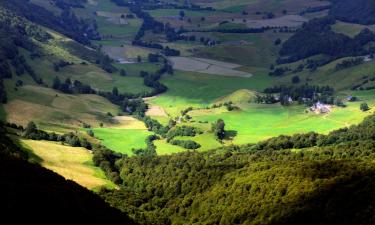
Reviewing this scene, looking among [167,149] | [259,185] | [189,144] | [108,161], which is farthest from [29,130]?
[259,185]

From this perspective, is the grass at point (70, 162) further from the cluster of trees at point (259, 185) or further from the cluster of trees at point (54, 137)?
the cluster of trees at point (259, 185)

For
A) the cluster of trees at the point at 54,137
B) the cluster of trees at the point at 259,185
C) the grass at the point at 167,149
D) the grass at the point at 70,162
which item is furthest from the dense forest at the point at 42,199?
the grass at the point at 167,149

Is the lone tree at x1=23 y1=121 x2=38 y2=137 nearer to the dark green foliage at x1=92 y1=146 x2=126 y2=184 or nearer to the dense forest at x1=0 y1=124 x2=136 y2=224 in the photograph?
the dark green foliage at x1=92 y1=146 x2=126 y2=184

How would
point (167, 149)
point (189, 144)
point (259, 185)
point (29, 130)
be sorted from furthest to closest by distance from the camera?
point (167, 149) → point (189, 144) → point (29, 130) → point (259, 185)

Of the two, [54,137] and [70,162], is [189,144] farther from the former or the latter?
[70,162]

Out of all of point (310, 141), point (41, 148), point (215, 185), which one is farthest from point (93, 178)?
point (310, 141)
